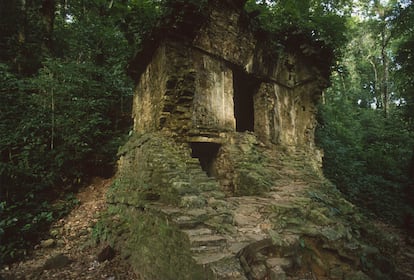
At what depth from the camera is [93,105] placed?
336 inches

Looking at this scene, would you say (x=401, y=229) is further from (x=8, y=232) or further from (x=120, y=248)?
(x=8, y=232)

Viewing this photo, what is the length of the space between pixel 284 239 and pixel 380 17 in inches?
734

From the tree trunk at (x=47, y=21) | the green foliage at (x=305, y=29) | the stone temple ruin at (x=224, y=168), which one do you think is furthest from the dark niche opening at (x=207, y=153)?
the tree trunk at (x=47, y=21)

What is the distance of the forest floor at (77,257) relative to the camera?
15.4 ft

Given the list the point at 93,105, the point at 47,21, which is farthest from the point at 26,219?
the point at 47,21

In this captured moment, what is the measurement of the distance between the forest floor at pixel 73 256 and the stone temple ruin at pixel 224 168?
17.8 inches

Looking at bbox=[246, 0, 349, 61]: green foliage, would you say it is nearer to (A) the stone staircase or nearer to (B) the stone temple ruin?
(B) the stone temple ruin

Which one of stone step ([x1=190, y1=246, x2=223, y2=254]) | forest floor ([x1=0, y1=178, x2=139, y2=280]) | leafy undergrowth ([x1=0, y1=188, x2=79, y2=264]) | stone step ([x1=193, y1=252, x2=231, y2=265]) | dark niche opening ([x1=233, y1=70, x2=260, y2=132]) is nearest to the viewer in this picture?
stone step ([x1=193, y1=252, x2=231, y2=265])

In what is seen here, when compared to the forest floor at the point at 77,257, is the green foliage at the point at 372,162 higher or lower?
higher

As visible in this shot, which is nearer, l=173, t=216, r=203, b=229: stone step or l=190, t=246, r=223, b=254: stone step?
l=190, t=246, r=223, b=254: stone step

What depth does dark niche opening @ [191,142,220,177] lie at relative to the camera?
6.87 meters

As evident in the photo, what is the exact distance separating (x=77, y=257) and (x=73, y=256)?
13 cm

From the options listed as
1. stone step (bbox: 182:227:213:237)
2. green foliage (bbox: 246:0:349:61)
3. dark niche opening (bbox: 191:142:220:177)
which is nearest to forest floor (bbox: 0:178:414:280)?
stone step (bbox: 182:227:213:237)

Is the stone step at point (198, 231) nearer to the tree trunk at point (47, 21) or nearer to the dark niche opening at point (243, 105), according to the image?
the dark niche opening at point (243, 105)
